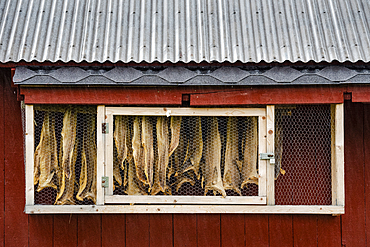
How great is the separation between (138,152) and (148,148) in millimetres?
106

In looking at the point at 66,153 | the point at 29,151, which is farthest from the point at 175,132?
the point at 29,151

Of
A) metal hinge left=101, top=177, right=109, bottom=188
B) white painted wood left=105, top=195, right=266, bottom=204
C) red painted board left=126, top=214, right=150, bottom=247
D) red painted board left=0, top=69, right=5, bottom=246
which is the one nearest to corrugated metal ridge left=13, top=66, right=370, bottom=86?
red painted board left=0, top=69, right=5, bottom=246

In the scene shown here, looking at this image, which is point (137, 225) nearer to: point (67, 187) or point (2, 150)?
point (67, 187)

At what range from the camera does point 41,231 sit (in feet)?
13.2

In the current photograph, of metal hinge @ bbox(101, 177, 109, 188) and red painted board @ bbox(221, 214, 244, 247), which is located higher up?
metal hinge @ bbox(101, 177, 109, 188)

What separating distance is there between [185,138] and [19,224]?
198 centimetres

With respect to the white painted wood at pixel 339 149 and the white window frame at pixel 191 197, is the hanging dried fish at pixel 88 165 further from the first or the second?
the white painted wood at pixel 339 149

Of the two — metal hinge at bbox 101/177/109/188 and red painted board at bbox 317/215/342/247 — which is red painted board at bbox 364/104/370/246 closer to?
red painted board at bbox 317/215/342/247

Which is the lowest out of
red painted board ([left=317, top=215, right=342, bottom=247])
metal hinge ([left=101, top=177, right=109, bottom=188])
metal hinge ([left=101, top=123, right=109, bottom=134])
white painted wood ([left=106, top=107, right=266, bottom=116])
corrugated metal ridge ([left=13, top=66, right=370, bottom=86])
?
red painted board ([left=317, top=215, right=342, bottom=247])

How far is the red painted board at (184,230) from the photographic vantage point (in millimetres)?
4031

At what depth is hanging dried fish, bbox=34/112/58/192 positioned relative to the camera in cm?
373

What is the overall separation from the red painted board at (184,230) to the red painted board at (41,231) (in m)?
1.29

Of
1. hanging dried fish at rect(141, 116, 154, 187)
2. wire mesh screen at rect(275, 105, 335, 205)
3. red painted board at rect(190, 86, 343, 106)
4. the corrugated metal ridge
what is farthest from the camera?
wire mesh screen at rect(275, 105, 335, 205)

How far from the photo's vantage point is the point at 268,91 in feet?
11.9
